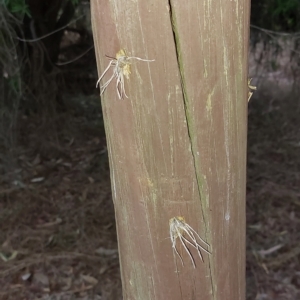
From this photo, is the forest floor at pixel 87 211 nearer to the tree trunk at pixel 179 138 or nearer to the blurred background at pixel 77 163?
the blurred background at pixel 77 163

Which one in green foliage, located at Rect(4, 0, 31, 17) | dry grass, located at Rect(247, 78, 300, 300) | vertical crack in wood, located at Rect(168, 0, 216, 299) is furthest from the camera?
green foliage, located at Rect(4, 0, 31, 17)

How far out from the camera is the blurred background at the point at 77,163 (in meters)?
2.99

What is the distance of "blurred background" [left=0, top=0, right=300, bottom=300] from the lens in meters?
2.99

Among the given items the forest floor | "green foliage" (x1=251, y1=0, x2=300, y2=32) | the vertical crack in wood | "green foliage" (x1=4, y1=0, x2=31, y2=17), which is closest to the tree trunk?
the vertical crack in wood

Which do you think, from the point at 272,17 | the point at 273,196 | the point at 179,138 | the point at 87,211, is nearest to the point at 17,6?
the point at 87,211

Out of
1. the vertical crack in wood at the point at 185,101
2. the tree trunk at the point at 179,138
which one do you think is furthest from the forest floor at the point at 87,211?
the vertical crack in wood at the point at 185,101

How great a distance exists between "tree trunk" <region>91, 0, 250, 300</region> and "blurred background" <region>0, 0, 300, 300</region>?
1.77 m

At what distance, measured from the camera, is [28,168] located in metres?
4.39

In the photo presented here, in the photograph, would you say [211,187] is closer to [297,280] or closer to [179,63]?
[179,63]

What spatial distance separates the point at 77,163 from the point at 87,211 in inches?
36.5

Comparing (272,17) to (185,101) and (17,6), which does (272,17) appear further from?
(185,101)

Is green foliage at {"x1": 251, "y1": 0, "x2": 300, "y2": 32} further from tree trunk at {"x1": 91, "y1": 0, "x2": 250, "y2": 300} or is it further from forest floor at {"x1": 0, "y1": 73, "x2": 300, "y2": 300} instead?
tree trunk at {"x1": 91, "y1": 0, "x2": 250, "y2": 300}

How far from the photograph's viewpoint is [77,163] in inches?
178

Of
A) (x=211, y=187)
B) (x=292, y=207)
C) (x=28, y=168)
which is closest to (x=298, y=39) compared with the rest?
(x=292, y=207)
